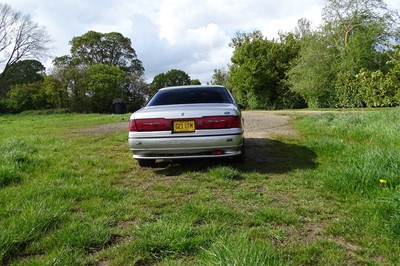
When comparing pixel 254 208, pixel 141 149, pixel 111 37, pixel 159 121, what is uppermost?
pixel 111 37

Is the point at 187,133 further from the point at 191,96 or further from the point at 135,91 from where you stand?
the point at 135,91

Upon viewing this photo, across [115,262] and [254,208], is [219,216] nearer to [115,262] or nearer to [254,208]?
[254,208]

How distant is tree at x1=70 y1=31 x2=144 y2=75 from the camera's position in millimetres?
47719

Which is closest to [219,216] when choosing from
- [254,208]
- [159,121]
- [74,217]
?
[254,208]

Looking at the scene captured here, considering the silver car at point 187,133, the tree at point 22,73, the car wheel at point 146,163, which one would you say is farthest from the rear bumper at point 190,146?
the tree at point 22,73

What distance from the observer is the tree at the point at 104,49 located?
47719 millimetres

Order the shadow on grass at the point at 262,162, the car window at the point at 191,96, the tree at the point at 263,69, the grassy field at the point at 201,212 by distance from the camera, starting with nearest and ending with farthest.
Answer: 1. the grassy field at the point at 201,212
2. the shadow on grass at the point at 262,162
3. the car window at the point at 191,96
4. the tree at the point at 263,69

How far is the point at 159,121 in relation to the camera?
4453mm

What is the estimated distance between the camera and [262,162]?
5.35 metres

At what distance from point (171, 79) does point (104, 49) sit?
70.6 ft

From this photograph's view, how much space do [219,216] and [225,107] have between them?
2.12m

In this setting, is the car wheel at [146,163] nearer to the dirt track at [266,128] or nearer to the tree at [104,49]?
the dirt track at [266,128]

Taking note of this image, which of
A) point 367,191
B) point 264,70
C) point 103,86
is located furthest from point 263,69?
point 367,191

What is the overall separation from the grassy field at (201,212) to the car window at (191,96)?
1.15m
